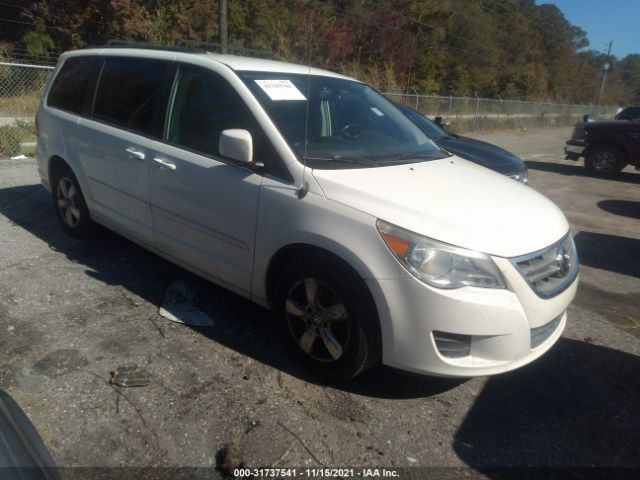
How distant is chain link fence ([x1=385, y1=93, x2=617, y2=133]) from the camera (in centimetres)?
2077

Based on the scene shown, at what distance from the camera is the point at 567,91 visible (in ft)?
184

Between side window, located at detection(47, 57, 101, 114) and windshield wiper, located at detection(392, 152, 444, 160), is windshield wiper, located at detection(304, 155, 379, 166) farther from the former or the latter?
side window, located at detection(47, 57, 101, 114)

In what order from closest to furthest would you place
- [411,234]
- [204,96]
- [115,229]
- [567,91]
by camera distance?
[411,234]
[204,96]
[115,229]
[567,91]

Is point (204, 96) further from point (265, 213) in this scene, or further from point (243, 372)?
point (243, 372)

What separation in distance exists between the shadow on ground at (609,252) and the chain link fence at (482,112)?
11359 mm

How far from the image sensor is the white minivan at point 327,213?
2568 millimetres

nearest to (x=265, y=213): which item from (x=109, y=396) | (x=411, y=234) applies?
(x=411, y=234)

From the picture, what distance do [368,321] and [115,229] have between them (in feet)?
8.74

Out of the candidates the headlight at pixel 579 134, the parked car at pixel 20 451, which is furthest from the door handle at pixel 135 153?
the headlight at pixel 579 134

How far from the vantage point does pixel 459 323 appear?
2520mm

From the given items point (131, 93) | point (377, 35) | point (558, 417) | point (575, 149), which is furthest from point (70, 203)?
point (377, 35)

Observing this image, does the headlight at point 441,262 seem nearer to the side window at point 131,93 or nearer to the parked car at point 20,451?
the parked car at point 20,451

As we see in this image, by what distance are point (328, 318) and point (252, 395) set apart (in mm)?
617

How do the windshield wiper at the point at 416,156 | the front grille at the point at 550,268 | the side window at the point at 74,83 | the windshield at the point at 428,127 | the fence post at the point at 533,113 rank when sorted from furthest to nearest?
the fence post at the point at 533,113 < the windshield at the point at 428,127 < the side window at the point at 74,83 < the windshield wiper at the point at 416,156 < the front grille at the point at 550,268
